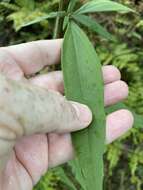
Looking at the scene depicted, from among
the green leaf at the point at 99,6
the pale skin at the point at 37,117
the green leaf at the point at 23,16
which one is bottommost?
the green leaf at the point at 23,16

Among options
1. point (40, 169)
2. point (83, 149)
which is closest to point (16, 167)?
point (40, 169)

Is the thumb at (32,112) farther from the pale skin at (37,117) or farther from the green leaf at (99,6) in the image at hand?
the green leaf at (99,6)

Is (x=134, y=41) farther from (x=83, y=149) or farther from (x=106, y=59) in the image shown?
(x=83, y=149)

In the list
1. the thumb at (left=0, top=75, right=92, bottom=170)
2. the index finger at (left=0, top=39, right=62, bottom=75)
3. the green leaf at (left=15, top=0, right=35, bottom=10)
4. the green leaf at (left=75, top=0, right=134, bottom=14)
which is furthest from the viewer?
the green leaf at (left=15, top=0, right=35, bottom=10)

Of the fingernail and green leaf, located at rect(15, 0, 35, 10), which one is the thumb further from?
green leaf, located at rect(15, 0, 35, 10)

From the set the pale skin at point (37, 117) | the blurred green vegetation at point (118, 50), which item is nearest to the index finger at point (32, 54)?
the pale skin at point (37, 117)

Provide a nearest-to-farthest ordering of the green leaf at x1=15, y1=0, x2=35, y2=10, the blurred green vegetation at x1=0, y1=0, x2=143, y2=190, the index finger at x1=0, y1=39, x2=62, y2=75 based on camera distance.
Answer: the index finger at x1=0, y1=39, x2=62, y2=75
the blurred green vegetation at x1=0, y1=0, x2=143, y2=190
the green leaf at x1=15, y1=0, x2=35, y2=10

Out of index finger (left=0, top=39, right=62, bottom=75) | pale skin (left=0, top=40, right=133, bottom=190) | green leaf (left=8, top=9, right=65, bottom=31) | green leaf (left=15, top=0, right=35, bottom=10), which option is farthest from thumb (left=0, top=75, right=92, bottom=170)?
green leaf (left=15, top=0, right=35, bottom=10)
